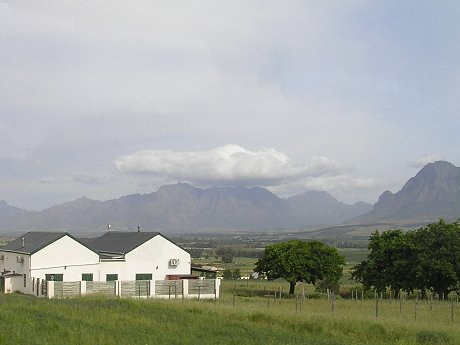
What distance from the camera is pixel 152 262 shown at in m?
53.5

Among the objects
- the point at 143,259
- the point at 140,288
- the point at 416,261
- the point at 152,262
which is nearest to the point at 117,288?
the point at 140,288

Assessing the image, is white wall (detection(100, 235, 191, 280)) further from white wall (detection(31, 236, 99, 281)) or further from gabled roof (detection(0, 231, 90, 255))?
gabled roof (detection(0, 231, 90, 255))

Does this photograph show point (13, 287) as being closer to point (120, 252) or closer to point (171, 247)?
point (120, 252)

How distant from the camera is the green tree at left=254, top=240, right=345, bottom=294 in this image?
59344 mm

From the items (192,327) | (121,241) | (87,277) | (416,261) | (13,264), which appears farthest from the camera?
(121,241)

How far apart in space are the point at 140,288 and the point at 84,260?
8.31 metres

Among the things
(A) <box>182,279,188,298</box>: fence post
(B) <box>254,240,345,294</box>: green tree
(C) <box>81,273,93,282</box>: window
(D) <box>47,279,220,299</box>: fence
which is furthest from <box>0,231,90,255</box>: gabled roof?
(B) <box>254,240,345,294</box>: green tree

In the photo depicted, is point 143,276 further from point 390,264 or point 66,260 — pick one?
point 390,264

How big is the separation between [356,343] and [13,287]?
36048mm

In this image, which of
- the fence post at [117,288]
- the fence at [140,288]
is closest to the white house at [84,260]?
the fence at [140,288]

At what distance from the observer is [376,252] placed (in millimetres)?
53094

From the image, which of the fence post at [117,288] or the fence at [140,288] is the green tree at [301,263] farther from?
the fence post at [117,288]

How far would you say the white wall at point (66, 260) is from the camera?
47.8 m

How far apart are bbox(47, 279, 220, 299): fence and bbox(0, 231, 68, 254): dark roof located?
5.82 m
